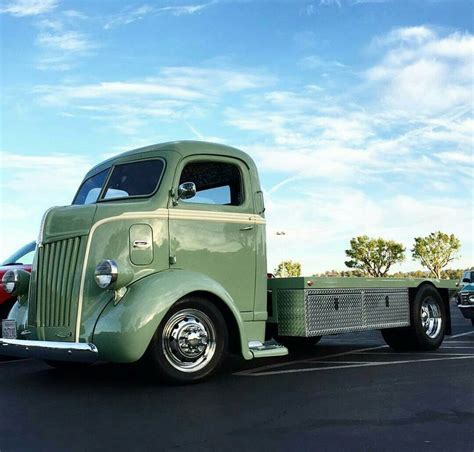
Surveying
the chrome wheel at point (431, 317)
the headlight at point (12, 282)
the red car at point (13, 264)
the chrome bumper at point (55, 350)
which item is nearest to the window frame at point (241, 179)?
the chrome bumper at point (55, 350)

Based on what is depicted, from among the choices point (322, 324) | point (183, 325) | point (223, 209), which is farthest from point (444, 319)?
point (183, 325)

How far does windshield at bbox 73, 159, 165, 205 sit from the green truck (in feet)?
0.05

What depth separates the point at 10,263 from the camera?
9.67m

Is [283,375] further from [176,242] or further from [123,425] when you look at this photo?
[123,425]

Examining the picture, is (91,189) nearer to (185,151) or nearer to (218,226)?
(185,151)

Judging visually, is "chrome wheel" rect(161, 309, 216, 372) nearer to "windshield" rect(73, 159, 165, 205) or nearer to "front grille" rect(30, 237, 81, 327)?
"front grille" rect(30, 237, 81, 327)

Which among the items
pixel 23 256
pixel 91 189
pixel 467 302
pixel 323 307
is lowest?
pixel 467 302

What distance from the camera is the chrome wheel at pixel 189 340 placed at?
5887mm

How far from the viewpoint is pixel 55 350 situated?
5.71m

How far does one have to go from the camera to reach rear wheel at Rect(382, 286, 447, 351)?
898 centimetres

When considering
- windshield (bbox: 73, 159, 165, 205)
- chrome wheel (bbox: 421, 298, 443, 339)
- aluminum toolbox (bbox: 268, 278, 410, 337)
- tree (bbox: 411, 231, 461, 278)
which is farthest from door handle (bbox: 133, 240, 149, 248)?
tree (bbox: 411, 231, 461, 278)

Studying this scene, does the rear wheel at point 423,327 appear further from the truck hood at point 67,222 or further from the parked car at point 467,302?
the parked car at point 467,302

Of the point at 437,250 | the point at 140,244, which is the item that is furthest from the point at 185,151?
the point at 437,250

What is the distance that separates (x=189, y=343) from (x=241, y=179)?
82.7 inches
